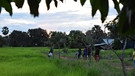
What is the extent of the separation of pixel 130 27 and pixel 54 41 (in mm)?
50876

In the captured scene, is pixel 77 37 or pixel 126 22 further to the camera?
pixel 77 37

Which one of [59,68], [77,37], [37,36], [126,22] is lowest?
[59,68]

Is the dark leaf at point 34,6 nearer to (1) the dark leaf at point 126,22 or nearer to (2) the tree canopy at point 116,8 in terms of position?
(2) the tree canopy at point 116,8

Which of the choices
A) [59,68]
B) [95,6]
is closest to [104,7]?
[95,6]

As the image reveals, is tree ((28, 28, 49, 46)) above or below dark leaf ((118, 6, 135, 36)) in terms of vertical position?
above

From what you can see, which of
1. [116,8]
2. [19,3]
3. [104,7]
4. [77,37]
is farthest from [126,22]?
[77,37]

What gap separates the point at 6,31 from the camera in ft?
287

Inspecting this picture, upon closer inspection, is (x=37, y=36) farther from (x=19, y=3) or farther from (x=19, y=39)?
(x=19, y=3)

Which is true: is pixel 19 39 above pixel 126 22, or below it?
above

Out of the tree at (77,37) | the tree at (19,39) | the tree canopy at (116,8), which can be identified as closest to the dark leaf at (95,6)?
the tree canopy at (116,8)

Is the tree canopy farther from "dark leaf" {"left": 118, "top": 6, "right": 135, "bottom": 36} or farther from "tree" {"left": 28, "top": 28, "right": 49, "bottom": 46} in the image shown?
"tree" {"left": 28, "top": 28, "right": 49, "bottom": 46}

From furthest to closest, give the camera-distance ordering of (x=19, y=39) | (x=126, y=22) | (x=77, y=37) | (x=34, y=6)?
(x=19, y=39) < (x=77, y=37) < (x=34, y=6) < (x=126, y=22)

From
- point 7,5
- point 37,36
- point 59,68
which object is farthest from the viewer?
point 37,36

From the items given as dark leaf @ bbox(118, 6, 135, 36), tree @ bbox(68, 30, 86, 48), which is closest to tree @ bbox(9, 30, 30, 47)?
tree @ bbox(68, 30, 86, 48)
